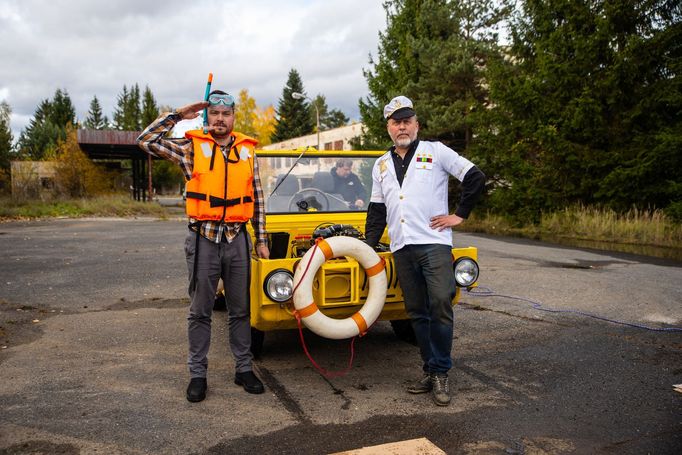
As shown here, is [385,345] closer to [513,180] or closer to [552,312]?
[552,312]

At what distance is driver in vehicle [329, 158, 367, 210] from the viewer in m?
6.03

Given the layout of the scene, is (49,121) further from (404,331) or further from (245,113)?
(404,331)

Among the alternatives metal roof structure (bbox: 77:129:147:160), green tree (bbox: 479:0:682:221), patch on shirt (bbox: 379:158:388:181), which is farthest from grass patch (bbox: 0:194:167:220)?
patch on shirt (bbox: 379:158:388:181)

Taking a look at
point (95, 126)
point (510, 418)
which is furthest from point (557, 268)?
point (95, 126)

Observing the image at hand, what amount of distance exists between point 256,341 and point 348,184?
2219 millimetres

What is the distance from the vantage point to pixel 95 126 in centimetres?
8694

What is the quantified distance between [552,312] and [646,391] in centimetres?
257

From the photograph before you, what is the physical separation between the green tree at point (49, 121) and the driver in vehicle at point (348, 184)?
5915cm

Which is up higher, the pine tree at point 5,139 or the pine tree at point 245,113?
the pine tree at point 245,113

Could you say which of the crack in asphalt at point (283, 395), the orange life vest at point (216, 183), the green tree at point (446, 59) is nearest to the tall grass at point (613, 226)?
the green tree at point (446, 59)

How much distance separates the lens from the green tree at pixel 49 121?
188ft

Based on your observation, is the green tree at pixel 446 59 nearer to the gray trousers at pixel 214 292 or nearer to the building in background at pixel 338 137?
the building in background at pixel 338 137

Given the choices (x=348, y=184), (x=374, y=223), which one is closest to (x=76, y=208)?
(x=348, y=184)

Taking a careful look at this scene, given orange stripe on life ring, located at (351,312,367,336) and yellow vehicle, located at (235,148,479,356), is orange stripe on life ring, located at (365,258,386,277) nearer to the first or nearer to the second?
yellow vehicle, located at (235,148,479,356)
